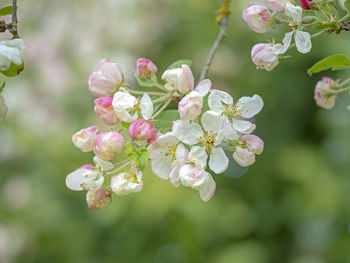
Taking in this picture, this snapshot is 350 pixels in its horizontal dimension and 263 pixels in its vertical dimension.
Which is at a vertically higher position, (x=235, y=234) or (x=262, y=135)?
(x=262, y=135)

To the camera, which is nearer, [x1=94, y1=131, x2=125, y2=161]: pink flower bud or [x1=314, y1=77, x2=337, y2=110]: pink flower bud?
[x1=94, y1=131, x2=125, y2=161]: pink flower bud

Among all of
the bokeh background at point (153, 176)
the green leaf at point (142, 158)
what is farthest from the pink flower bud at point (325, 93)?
the bokeh background at point (153, 176)

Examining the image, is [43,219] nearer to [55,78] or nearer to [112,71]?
[55,78]

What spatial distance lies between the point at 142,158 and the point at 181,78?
149 mm

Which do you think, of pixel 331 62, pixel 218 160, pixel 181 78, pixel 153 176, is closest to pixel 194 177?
pixel 218 160

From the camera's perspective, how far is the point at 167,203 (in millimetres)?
2326

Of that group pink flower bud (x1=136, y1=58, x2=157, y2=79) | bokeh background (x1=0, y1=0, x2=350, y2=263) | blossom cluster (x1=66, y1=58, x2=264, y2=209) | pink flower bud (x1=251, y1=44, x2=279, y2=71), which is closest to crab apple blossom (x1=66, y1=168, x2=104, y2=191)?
blossom cluster (x1=66, y1=58, x2=264, y2=209)

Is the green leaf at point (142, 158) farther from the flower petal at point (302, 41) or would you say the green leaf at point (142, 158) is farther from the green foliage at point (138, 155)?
the flower petal at point (302, 41)

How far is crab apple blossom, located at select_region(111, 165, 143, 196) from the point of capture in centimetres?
75

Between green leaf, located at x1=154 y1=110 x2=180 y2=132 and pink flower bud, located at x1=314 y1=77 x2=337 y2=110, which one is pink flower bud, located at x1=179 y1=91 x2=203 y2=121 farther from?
pink flower bud, located at x1=314 y1=77 x2=337 y2=110

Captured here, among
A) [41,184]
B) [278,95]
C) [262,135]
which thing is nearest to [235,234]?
[262,135]

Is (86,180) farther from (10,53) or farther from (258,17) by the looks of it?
(258,17)

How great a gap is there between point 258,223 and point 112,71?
2.28m

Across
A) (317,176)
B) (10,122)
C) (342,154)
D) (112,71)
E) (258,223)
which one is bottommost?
(258,223)
